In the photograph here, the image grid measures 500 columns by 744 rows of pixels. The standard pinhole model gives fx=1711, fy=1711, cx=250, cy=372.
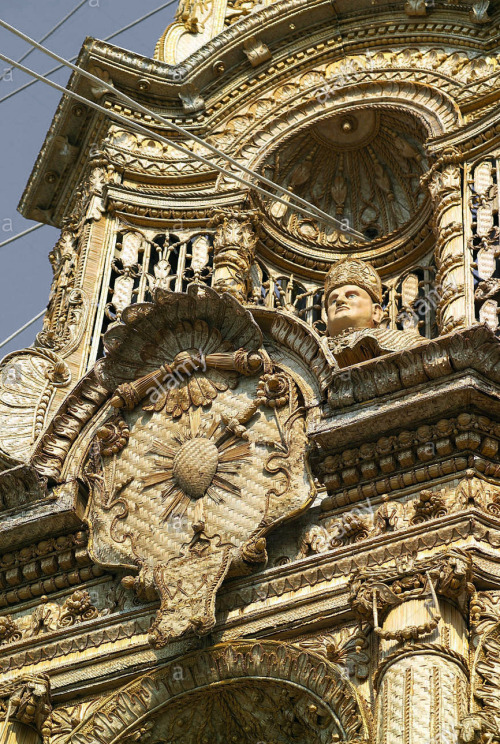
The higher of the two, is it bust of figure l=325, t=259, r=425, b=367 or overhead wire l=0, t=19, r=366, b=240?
overhead wire l=0, t=19, r=366, b=240

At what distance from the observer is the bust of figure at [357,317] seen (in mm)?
16219

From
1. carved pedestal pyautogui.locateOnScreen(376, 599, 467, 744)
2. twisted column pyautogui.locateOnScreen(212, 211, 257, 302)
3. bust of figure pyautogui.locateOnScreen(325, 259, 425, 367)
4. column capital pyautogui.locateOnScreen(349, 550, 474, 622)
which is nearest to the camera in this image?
carved pedestal pyautogui.locateOnScreen(376, 599, 467, 744)

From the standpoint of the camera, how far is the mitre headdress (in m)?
17.6

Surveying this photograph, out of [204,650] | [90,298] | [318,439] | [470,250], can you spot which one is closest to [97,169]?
[90,298]

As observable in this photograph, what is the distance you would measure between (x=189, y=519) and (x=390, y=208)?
5.92 meters

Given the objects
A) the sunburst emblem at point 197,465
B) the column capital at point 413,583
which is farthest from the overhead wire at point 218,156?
the column capital at point 413,583

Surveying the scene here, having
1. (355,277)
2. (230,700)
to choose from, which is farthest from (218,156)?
(230,700)

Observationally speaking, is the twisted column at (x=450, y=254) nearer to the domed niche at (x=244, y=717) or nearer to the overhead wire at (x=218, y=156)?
the overhead wire at (x=218, y=156)

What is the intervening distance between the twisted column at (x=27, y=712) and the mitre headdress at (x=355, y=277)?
5.20m

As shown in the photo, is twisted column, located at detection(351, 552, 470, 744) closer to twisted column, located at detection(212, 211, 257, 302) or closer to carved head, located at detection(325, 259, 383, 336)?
carved head, located at detection(325, 259, 383, 336)

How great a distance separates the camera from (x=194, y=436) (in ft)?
53.7

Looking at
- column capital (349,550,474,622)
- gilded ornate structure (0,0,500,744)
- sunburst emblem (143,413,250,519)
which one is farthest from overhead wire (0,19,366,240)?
column capital (349,550,474,622)

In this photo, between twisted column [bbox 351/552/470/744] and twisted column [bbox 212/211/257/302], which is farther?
twisted column [bbox 212/211/257/302]

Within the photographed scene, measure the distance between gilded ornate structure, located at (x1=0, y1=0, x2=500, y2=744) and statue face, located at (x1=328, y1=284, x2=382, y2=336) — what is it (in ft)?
0.09
